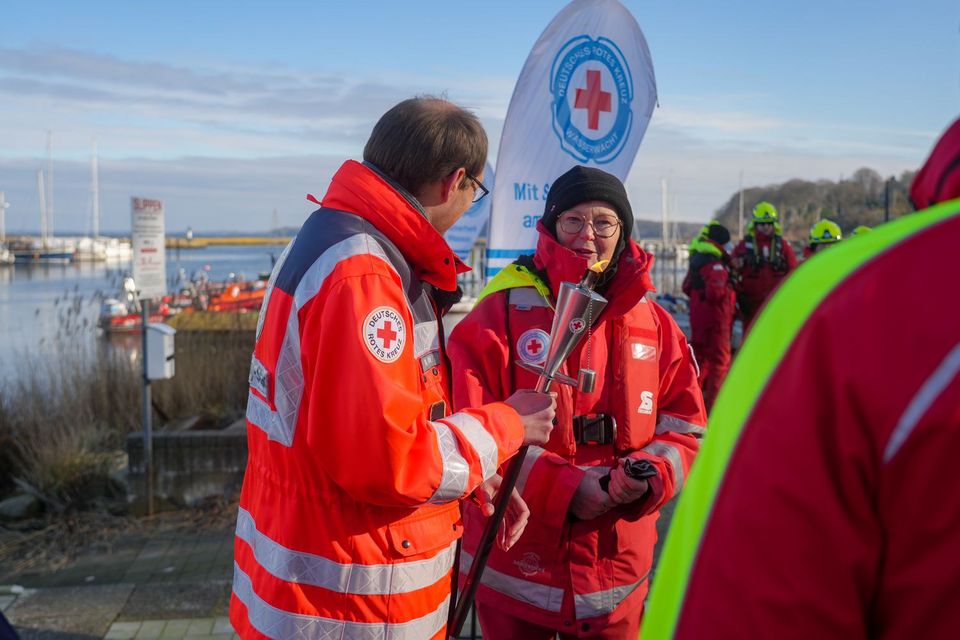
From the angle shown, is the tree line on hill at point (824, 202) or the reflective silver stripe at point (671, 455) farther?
the tree line on hill at point (824, 202)

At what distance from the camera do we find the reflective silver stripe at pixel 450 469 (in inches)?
82.7

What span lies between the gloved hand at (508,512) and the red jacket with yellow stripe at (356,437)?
0.23 m

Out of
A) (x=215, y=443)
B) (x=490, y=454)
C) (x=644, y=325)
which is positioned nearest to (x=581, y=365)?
(x=644, y=325)

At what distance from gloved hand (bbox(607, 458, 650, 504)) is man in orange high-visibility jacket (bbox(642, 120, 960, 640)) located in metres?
1.77

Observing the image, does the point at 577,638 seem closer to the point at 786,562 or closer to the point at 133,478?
the point at 786,562

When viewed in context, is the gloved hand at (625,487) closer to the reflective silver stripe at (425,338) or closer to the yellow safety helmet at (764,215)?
the reflective silver stripe at (425,338)

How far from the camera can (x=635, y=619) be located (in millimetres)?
2924

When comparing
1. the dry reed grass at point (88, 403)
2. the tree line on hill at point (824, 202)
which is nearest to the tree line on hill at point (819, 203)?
the tree line on hill at point (824, 202)

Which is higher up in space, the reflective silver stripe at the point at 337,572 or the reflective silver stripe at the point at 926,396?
the reflective silver stripe at the point at 926,396

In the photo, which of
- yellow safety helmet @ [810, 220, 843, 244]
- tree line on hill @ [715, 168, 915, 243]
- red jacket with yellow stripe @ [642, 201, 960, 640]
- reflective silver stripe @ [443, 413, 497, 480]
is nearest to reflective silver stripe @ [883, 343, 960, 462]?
red jacket with yellow stripe @ [642, 201, 960, 640]

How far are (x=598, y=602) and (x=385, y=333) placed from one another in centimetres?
130

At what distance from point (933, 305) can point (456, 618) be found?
1.94 metres

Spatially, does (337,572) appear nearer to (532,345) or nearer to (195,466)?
(532,345)

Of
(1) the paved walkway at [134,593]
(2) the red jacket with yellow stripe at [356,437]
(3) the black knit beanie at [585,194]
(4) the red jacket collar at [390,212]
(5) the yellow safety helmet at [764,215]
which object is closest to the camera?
(2) the red jacket with yellow stripe at [356,437]
